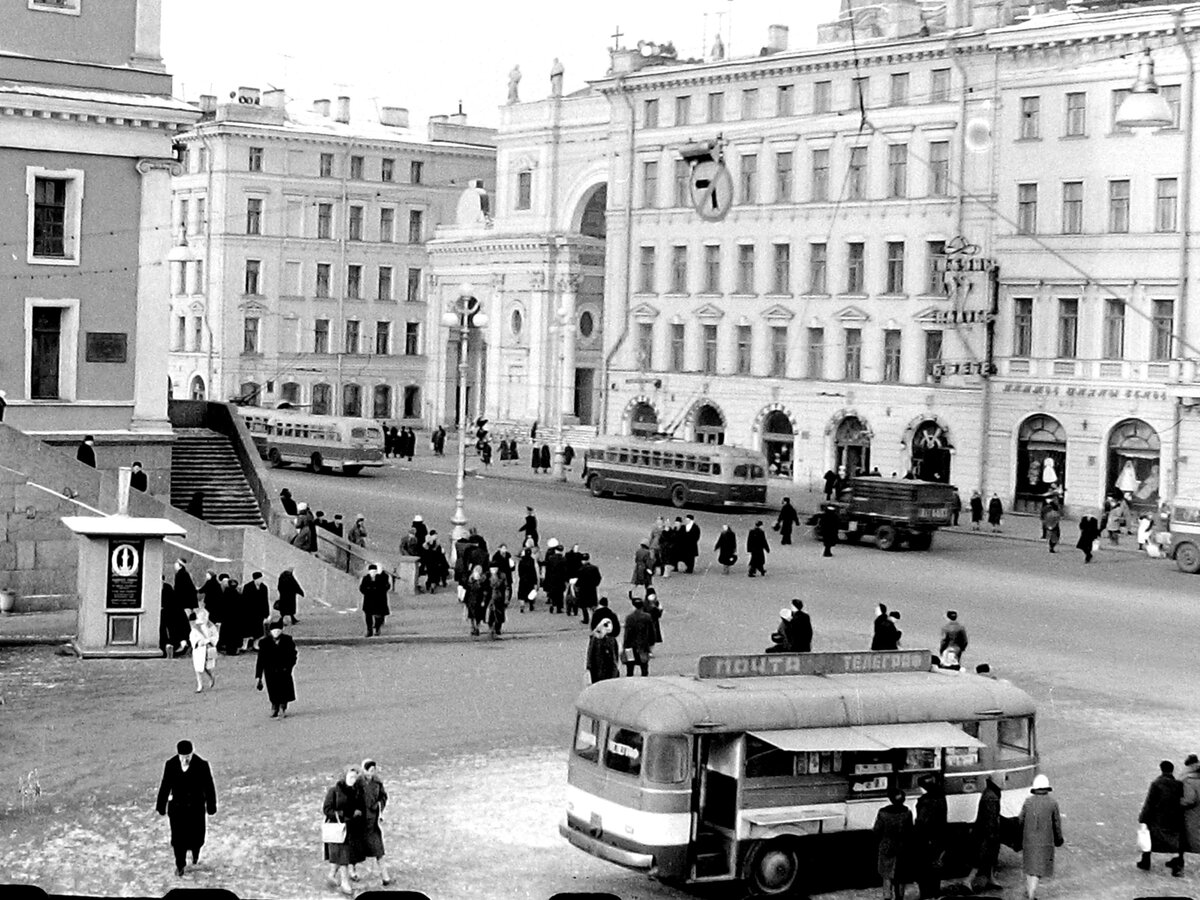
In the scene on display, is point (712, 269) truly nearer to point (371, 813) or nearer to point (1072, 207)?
point (1072, 207)

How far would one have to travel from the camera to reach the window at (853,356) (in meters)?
67.2

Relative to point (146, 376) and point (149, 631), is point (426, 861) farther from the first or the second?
point (146, 376)

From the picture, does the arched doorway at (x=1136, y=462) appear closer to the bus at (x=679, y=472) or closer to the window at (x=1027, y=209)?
the window at (x=1027, y=209)

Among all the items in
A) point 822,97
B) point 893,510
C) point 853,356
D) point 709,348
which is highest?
point 822,97

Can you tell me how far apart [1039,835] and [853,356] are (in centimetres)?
5006

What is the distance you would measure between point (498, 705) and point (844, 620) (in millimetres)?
10838

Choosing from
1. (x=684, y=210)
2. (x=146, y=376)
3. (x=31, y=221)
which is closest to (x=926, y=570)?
(x=146, y=376)

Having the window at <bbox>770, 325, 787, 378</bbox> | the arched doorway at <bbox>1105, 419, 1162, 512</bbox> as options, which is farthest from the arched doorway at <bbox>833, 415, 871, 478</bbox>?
the arched doorway at <bbox>1105, 419, 1162, 512</bbox>

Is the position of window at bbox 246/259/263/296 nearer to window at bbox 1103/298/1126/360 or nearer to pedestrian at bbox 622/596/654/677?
window at bbox 1103/298/1126/360

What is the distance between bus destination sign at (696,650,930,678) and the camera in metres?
18.8

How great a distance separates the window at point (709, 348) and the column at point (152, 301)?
35.6 meters

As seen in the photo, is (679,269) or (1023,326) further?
(679,269)

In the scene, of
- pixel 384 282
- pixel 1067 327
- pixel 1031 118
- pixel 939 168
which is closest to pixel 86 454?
pixel 1067 327

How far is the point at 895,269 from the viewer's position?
2606 inches
